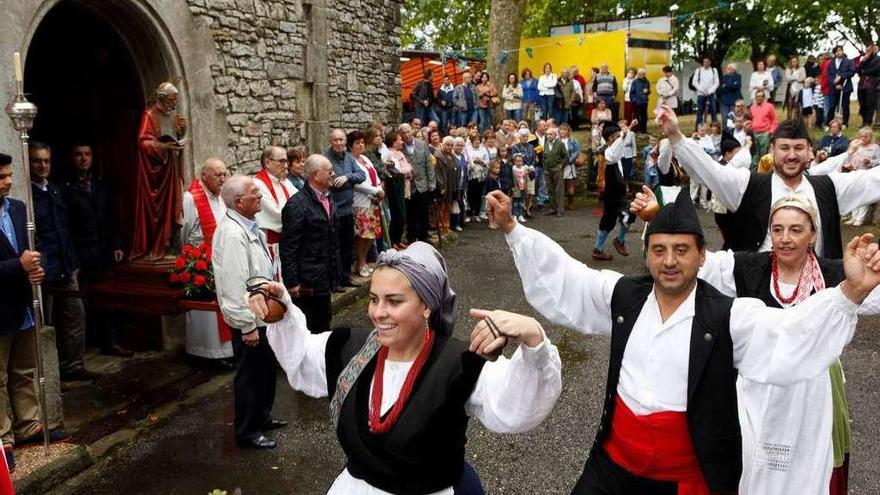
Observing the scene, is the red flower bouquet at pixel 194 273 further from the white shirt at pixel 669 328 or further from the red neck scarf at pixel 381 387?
the red neck scarf at pixel 381 387

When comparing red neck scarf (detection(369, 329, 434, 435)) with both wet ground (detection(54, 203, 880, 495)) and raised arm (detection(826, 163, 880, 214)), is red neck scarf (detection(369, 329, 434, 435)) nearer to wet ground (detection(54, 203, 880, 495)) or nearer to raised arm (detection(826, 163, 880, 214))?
wet ground (detection(54, 203, 880, 495))

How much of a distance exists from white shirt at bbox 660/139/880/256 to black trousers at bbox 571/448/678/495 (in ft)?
5.95

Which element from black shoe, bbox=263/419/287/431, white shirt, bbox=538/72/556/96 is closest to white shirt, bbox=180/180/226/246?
black shoe, bbox=263/419/287/431

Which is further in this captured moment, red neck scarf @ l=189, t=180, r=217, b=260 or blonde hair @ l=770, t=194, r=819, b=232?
red neck scarf @ l=189, t=180, r=217, b=260

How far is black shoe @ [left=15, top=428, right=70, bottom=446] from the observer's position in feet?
16.2

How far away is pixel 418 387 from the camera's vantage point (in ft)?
8.09

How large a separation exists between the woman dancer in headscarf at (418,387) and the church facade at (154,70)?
482 cm

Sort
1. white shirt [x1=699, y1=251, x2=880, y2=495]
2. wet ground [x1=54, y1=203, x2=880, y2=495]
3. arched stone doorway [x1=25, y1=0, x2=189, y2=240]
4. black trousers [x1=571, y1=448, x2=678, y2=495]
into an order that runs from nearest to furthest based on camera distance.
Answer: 1. black trousers [x1=571, y1=448, x2=678, y2=495]
2. white shirt [x1=699, y1=251, x2=880, y2=495]
3. wet ground [x1=54, y1=203, x2=880, y2=495]
4. arched stone doorway [x1=25, y1=0, x2=189, y2=240]

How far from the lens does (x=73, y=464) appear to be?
185 inches

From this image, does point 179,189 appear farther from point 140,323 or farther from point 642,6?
point 642,6

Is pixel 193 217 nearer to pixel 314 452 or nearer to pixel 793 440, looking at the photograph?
pixel 314 452

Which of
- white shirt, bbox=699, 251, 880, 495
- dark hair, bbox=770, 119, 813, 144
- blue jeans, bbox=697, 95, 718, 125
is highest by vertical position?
blue jeans, bbox=697, 95, 718, 125

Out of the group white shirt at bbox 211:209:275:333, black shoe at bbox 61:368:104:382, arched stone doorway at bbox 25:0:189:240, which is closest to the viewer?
white shirt at bbox 211:209:275:333

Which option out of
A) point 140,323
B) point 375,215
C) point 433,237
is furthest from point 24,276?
point 433,237
